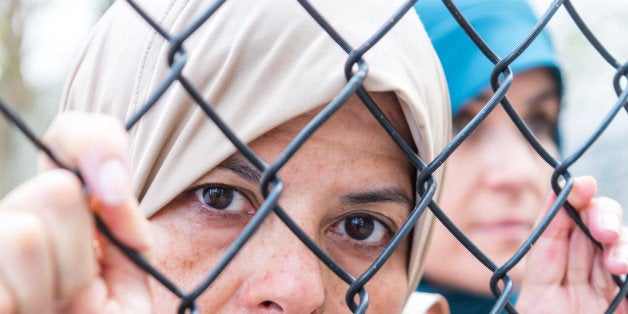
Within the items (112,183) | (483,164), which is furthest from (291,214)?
(483,164)

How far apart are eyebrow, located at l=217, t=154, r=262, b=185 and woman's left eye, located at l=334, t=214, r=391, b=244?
0.18 m

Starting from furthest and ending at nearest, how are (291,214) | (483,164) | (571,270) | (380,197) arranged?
(483,164) < (571,270) < (380,197) < (291,214)

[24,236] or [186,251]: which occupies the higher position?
[24,236]

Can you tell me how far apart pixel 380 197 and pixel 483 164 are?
1.05 metres

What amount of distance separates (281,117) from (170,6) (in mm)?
287

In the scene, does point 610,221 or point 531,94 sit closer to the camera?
point 610,221

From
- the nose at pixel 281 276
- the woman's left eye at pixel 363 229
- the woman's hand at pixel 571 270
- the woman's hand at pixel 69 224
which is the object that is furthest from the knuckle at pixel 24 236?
the woman's hand at pixel 571 270

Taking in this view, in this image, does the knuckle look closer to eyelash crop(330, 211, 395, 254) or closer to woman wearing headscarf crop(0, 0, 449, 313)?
woman wearing headscarf crop(0, 0, 449, 313)

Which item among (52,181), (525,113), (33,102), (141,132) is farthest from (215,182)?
(33,102)

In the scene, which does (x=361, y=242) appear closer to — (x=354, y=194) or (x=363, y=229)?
(x=363, y=229)

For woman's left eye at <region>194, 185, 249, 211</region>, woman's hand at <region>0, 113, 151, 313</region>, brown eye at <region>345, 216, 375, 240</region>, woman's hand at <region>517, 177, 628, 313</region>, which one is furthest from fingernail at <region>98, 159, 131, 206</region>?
woman's hand at <region>517, 177, 628, 313</region>

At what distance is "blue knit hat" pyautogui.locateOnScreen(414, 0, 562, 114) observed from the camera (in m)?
2.11

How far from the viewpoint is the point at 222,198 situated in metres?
1.08

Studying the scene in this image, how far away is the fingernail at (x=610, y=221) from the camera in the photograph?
45.2 inches
